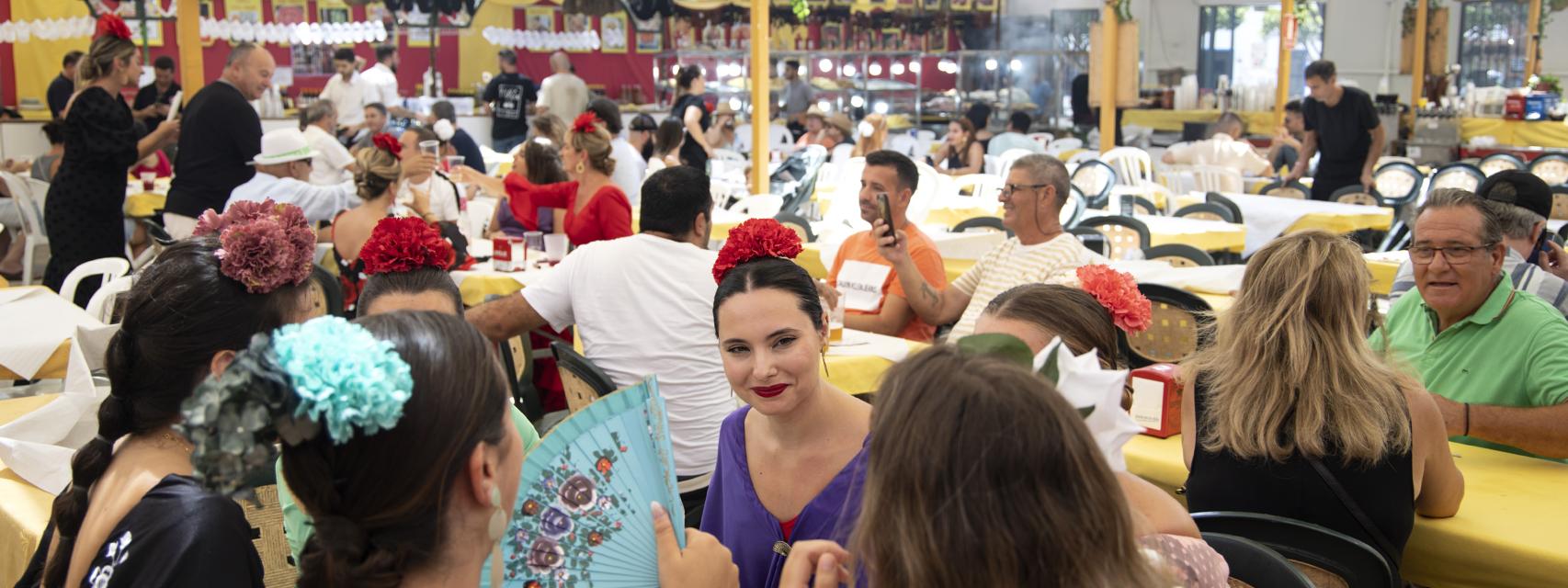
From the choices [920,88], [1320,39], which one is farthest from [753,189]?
[1320,39]

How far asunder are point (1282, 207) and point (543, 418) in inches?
225

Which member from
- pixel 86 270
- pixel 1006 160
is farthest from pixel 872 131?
pixel 86 270

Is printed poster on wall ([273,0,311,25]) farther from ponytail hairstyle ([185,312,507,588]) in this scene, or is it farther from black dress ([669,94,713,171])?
ponytail hairstyle ([185,312,507,588])

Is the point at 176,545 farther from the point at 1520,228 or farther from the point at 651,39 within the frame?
the point at 651,39

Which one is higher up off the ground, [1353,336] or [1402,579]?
[1353,336]

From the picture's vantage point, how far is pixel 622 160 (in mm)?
8266

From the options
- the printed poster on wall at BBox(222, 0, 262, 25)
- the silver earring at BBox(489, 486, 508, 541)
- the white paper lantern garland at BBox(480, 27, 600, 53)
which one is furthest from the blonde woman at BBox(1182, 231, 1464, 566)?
the white paper lantern garland at BBox(480, 27, 600, 53)

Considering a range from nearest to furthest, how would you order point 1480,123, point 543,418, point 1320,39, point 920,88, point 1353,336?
1. point 1353,336
2. point 543,418
3. point 1480,123
4. point 920,88
5. point 1320,39

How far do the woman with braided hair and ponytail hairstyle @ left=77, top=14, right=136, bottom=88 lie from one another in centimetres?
495

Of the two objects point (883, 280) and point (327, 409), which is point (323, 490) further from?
point (883, 280)

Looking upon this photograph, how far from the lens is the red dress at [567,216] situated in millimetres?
4766

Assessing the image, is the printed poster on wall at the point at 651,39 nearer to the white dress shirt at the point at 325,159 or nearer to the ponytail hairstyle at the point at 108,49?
the white dress shirt at the point at 325,159

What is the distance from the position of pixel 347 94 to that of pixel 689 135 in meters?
3.93

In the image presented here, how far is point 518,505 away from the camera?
1750 millimetres
